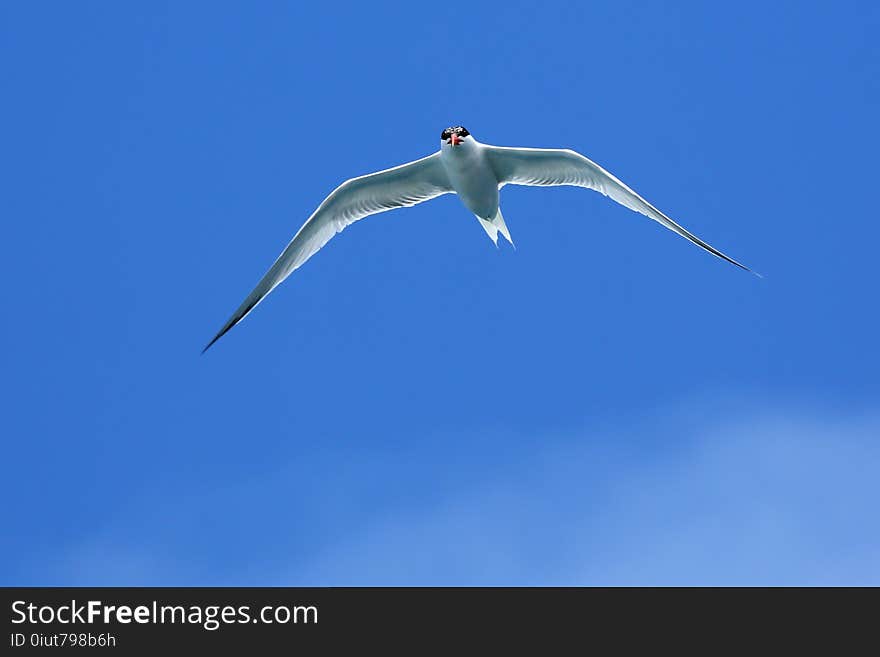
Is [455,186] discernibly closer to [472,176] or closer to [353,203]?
[472,176]

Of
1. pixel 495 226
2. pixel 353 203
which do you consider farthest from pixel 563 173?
pixel 353 203

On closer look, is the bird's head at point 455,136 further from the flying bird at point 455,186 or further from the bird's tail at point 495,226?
the bird's tail at point 495,226

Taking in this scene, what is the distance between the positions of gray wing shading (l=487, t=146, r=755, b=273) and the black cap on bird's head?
575 millimetres

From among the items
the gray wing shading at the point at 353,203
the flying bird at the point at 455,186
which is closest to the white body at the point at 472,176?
the flying bird at the point at 455,186

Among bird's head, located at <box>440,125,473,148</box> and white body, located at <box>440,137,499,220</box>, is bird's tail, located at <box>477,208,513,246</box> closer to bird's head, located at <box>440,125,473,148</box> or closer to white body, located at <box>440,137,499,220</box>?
white body, located at <box>440,137,499,220</box>

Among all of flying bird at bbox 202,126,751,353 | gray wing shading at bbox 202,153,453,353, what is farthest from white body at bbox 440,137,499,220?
gray wing shading at bbox 202,153,453,353

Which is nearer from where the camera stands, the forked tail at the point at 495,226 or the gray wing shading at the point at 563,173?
the gray wing shading at the point at 563,173

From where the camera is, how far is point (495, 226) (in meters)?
21.7

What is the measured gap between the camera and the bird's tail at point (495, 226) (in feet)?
70.7
